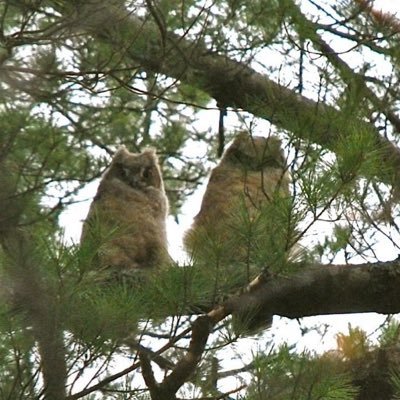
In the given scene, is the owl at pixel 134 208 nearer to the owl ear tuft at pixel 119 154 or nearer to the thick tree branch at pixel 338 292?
the owl ear tuft at pixel 119 154

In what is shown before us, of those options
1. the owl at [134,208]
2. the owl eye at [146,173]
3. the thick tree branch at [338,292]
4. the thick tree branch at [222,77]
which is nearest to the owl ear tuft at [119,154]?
the owl at [134,208]

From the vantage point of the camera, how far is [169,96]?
5500 millimetres

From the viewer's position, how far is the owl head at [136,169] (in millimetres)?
5375

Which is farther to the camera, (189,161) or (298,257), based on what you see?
(189,161)

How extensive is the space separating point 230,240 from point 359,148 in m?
0.48

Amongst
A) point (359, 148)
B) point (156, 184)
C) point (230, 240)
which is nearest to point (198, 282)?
point (230, 240)

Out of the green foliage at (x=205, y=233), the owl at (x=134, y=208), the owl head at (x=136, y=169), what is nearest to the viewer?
the green foliage at (x=205, y=233)

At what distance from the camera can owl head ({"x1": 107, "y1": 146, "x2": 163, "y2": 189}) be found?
5.38 metres

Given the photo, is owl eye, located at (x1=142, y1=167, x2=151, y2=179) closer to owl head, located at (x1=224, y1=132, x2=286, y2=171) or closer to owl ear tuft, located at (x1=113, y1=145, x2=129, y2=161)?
owl ear tuft, located at (x1=113, y1=145, x2=129, y2=161)

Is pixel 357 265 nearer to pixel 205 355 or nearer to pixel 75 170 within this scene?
pixel 205 355

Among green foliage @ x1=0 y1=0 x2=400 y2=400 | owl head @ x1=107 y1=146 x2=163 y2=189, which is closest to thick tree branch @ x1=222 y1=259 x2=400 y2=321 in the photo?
green foliage @ x1=0 y1=0 x2=400 y2=400

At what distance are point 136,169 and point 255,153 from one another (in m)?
0.82

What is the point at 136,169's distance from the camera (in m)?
5.38

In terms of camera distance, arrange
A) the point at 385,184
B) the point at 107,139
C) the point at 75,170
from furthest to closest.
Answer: the point at 107,139 → the point at 75,170 → the point at 385,184
